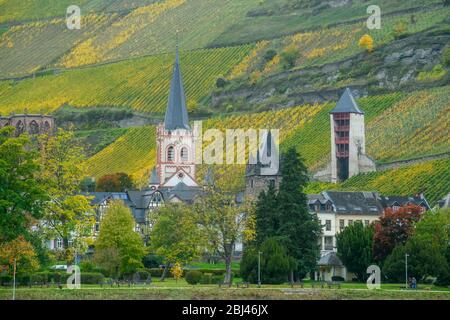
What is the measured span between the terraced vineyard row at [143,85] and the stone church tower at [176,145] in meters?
35.7

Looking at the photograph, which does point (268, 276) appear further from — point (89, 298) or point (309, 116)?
point (309, 116)

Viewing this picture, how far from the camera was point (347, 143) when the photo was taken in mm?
128750

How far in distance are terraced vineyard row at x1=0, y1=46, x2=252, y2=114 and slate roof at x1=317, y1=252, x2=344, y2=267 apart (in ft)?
281

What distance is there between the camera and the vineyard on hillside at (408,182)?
360ft

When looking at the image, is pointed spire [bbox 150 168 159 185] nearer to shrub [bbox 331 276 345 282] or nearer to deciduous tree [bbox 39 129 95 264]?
shrub [bbox 331 276 345 282]

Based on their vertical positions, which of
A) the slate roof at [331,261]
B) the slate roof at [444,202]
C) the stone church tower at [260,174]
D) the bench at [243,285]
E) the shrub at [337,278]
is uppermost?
the stone church tower at [260,174]

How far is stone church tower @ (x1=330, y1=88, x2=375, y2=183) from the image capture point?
12725 centimetres

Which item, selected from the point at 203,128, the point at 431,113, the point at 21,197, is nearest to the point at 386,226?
the point at 21,197

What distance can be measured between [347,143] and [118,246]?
44.7 m

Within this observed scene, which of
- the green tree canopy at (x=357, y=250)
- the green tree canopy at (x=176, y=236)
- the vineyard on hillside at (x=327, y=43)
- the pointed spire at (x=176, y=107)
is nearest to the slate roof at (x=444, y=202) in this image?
the green tree canopy at (x=357, y=250)

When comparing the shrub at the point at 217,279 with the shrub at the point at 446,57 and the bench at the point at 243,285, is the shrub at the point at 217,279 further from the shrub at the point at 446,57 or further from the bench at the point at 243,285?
the shrub at the point at 446,57

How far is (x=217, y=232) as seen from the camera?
87.2 metres

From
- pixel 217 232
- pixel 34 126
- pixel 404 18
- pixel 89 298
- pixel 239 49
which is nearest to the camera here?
pixel 89 298

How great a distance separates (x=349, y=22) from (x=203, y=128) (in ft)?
116
